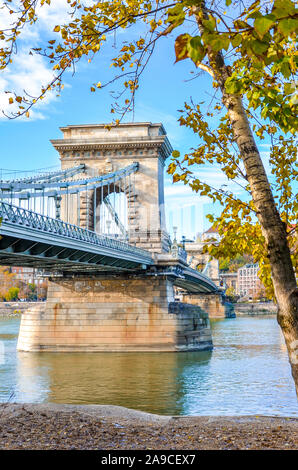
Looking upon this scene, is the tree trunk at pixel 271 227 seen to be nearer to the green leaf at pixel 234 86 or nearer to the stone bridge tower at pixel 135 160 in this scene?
the green leaf at pixel 234 86

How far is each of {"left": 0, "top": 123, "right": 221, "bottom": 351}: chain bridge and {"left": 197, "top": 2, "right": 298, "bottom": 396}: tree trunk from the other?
45.3 ft

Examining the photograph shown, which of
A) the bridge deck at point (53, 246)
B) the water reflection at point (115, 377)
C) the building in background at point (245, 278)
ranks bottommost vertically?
the water reflection at point (115, 377)

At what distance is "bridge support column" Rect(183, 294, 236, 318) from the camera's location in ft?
261

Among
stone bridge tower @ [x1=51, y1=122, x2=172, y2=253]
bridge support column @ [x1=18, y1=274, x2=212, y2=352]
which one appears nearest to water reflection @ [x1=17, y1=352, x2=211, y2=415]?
bridge support column @ [x1=18, y1=274, x2=212, y2=352]

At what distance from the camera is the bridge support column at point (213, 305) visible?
79.5 m

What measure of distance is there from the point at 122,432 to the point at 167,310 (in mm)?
22953

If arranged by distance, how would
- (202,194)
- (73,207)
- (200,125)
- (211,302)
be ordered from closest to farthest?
(202,194) < (200,125) < (73,207) < (211,302)

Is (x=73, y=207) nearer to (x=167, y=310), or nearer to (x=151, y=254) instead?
(x=151, y=254)

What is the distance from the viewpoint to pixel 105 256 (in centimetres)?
2603

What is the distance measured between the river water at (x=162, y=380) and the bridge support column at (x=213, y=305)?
4920 cm

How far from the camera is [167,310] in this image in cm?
2956

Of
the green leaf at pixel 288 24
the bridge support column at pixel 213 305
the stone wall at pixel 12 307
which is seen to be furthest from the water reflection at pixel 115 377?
the stone wall at pixel 12 307

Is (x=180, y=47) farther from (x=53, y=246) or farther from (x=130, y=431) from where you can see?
(x=53, y=246)
